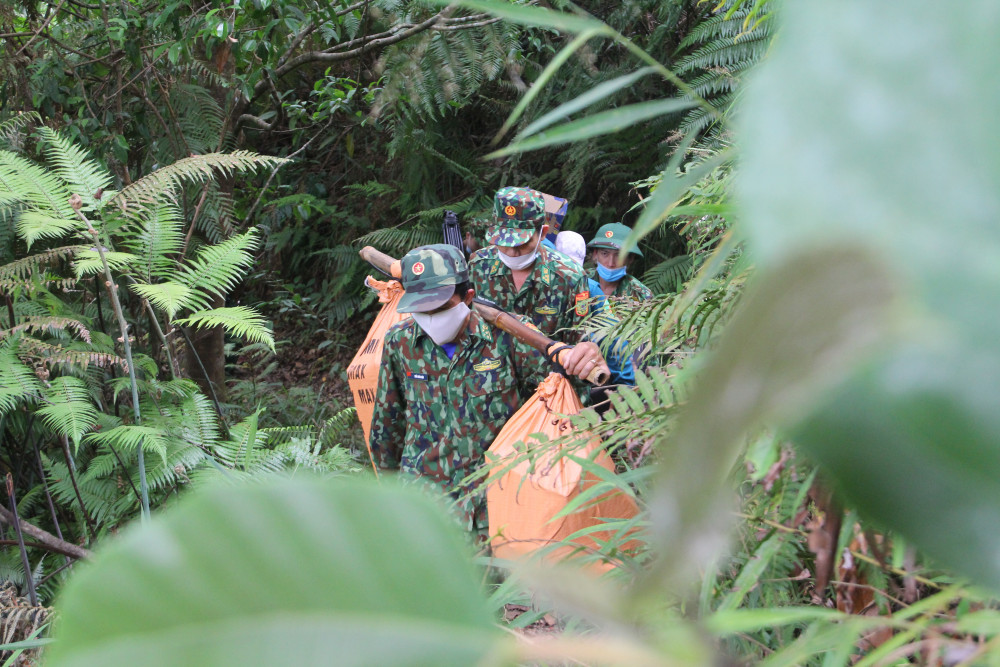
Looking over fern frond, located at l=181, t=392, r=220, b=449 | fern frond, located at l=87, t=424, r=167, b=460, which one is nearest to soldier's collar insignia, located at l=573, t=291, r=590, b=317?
fern frond, located at l=181, t=392, r=220, b=449

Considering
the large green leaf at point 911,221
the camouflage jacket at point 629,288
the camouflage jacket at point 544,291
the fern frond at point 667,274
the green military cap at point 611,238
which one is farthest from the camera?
the fern frond at point 667,274

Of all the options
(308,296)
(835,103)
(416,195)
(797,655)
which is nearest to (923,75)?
(835,103)

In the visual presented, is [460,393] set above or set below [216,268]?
below

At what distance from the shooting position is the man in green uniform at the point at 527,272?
299 cm

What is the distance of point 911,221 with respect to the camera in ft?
0.39

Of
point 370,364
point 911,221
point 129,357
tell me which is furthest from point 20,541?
point 911,221

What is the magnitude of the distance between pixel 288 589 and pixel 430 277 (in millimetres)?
2041

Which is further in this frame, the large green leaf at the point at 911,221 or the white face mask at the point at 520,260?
the white face mask at the point at 520,260

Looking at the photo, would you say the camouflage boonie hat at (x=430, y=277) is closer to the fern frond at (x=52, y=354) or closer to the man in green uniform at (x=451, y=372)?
the man in green uniform at (x=451, y=372)

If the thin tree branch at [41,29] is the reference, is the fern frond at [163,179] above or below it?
below

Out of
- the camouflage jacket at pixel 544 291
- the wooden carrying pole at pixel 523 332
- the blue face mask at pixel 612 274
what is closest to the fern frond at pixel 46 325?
A: the wooden carrying pole at pixel 523 332

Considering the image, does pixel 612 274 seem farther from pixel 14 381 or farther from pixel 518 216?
pixel 14 381

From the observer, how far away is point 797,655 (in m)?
0.32

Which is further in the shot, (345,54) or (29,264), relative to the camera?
(345,54)
